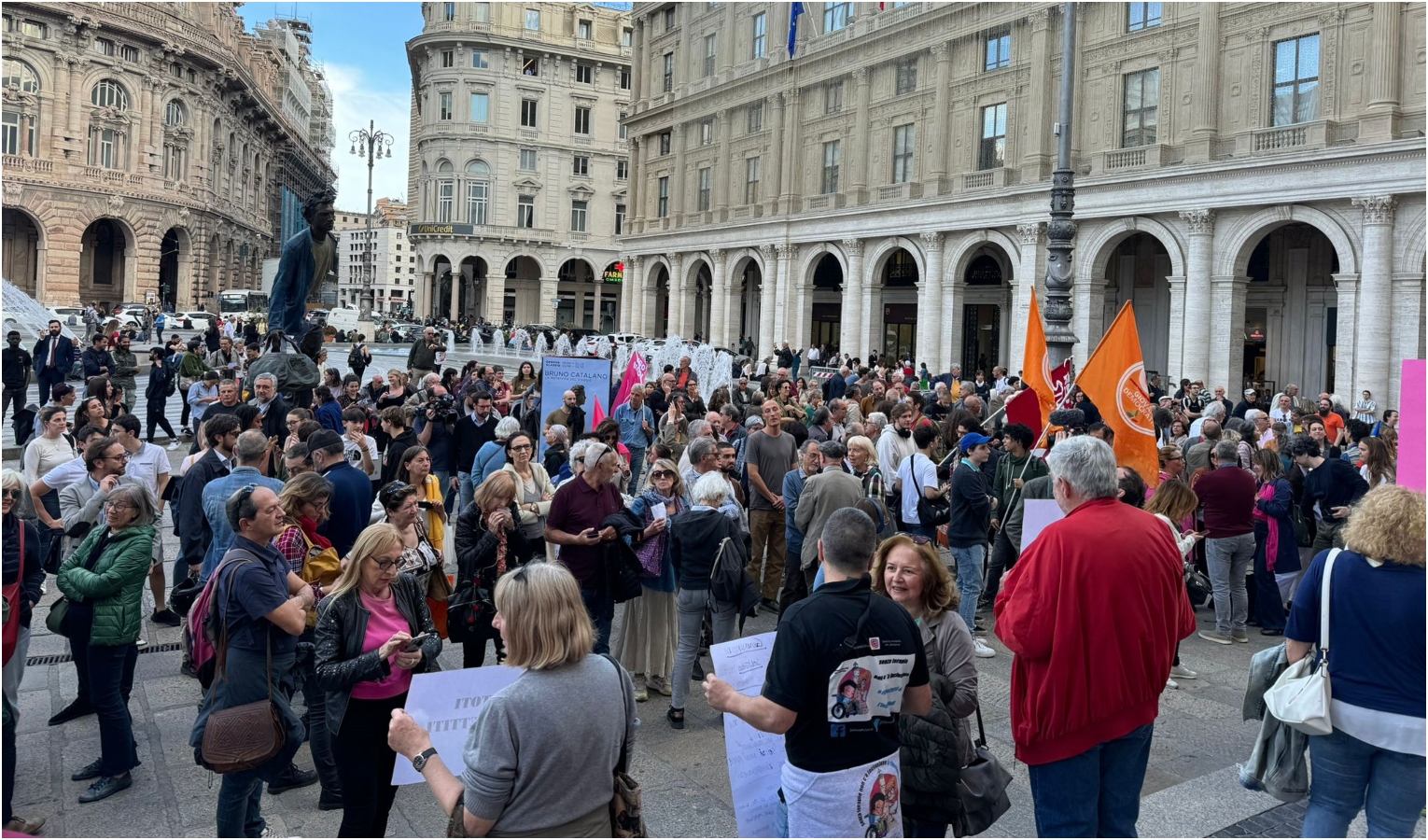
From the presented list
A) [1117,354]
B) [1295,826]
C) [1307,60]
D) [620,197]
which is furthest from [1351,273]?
[620,197]

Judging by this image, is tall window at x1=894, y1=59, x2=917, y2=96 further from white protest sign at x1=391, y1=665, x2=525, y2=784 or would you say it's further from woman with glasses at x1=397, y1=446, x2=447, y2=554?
white protest sign at x1=391, y1=665, x2=525, y2=784

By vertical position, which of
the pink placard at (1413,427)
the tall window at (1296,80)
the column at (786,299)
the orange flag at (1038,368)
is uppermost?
the tall window at (1296,80)

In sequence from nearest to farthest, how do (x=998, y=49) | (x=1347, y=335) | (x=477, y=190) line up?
(x=1347, y=335)
(x=998, y=49)
(x=477, y=190)

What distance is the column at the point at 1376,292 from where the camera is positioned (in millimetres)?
24453

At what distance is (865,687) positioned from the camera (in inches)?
146

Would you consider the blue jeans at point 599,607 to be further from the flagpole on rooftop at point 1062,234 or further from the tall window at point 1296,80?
the tall window at point 1296,80

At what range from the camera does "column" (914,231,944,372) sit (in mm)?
36344

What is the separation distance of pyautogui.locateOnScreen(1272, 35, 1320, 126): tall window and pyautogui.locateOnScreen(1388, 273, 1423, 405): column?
5.08 metres

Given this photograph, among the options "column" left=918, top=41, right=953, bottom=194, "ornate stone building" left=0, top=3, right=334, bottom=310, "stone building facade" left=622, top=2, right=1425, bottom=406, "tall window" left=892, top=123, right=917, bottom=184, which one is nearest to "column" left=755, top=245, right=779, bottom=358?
"stone building facade" left=622, top=2, right=1425, bottom=406

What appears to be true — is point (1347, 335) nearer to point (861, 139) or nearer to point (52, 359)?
point (861, 139)

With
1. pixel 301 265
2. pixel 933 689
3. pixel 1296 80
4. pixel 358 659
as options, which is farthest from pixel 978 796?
pixel 1296 80

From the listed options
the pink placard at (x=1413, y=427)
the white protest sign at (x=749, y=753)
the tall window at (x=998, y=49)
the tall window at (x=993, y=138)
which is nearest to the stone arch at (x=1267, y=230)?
the tall window at (x=993, y=138)

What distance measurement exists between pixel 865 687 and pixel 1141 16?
32.4 meters

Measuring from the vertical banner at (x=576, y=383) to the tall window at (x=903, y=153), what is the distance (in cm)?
2692
